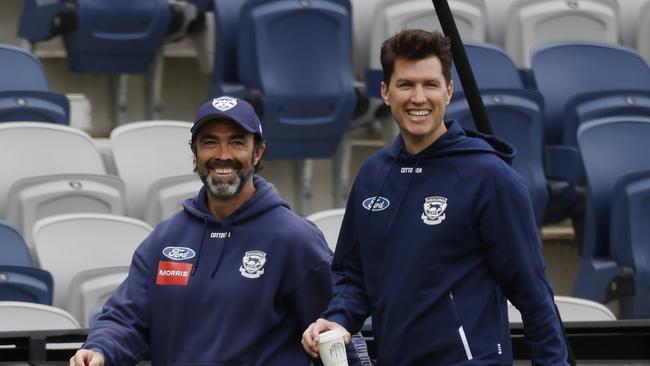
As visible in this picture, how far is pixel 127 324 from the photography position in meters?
3.13

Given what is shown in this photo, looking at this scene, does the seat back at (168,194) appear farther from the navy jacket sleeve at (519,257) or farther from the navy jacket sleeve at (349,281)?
the navy jacket sleeve at (519,257)

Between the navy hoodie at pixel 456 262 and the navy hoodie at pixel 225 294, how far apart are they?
0.23m

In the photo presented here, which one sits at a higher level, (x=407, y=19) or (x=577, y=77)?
(x=407, y=19)

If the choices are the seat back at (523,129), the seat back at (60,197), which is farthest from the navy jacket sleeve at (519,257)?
the seat back at (523,129)

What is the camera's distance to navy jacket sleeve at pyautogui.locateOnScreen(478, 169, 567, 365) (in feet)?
9.35

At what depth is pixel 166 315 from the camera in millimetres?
3125

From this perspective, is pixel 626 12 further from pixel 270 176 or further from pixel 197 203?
pixel 197 203

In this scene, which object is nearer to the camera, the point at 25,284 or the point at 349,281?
the point at 349,281

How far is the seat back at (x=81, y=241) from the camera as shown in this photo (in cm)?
497

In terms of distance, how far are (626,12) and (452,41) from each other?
14.3 ft

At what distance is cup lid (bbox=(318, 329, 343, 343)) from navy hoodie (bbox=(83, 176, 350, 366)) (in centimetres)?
25

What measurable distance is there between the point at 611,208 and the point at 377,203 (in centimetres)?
297

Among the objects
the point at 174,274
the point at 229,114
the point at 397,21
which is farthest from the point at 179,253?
the point at 397,21

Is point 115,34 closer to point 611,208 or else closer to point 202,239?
point 611,208
